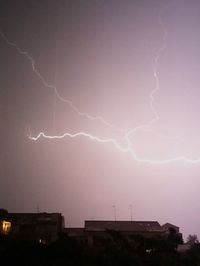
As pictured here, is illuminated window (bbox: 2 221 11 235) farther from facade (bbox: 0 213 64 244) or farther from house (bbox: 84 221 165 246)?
house (bbox: 84 221 165 246)

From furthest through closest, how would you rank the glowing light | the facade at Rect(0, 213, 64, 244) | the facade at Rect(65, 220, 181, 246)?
the facade at Rect(65, 220, 181, 246)
the facade at Rect(0, 213, 64, 244)
the glowing light

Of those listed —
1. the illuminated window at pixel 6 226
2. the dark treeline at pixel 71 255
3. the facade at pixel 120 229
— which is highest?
the facade at pixel 120 229

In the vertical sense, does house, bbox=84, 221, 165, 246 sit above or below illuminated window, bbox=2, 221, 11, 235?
above

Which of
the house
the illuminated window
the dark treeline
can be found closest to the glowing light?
the illuminated window

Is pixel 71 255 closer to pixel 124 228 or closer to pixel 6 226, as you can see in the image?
pixel 6 226

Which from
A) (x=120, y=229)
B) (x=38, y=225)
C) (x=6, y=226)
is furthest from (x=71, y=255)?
(x=120, y=229)

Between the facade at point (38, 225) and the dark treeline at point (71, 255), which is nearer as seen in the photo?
the dark treeline at point (71, 255)

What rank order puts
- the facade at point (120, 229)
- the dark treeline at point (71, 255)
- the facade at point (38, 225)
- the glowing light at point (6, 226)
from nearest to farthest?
1. the dark treeline at point (71, 255)
2. the glowing light at point (6, 226)
3. the facade at point (38, 225)
4. the facade at point (120, 229)

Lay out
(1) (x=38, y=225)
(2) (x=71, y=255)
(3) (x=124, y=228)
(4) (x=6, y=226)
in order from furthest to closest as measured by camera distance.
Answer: (3) (x=124, y=228) → (1) (x=38, y=225) → (4) (x=6, y=226) → (2) (x=71, y=255)

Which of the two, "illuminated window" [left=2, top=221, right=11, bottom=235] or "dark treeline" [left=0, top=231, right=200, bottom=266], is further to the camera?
"illuminated window" [left=2, top=221, right=11, bottom=235]

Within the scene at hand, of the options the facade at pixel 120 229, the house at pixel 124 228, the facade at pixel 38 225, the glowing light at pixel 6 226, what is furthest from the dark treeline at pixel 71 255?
the facade at pixel 120 229

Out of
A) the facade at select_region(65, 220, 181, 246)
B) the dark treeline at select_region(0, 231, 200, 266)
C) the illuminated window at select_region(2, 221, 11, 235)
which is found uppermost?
the facade at select_region(65, 220, 181, 246)

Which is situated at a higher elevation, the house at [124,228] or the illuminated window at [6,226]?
the house at [124,228]

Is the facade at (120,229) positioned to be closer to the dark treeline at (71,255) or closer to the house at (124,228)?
the house at (124,228)
